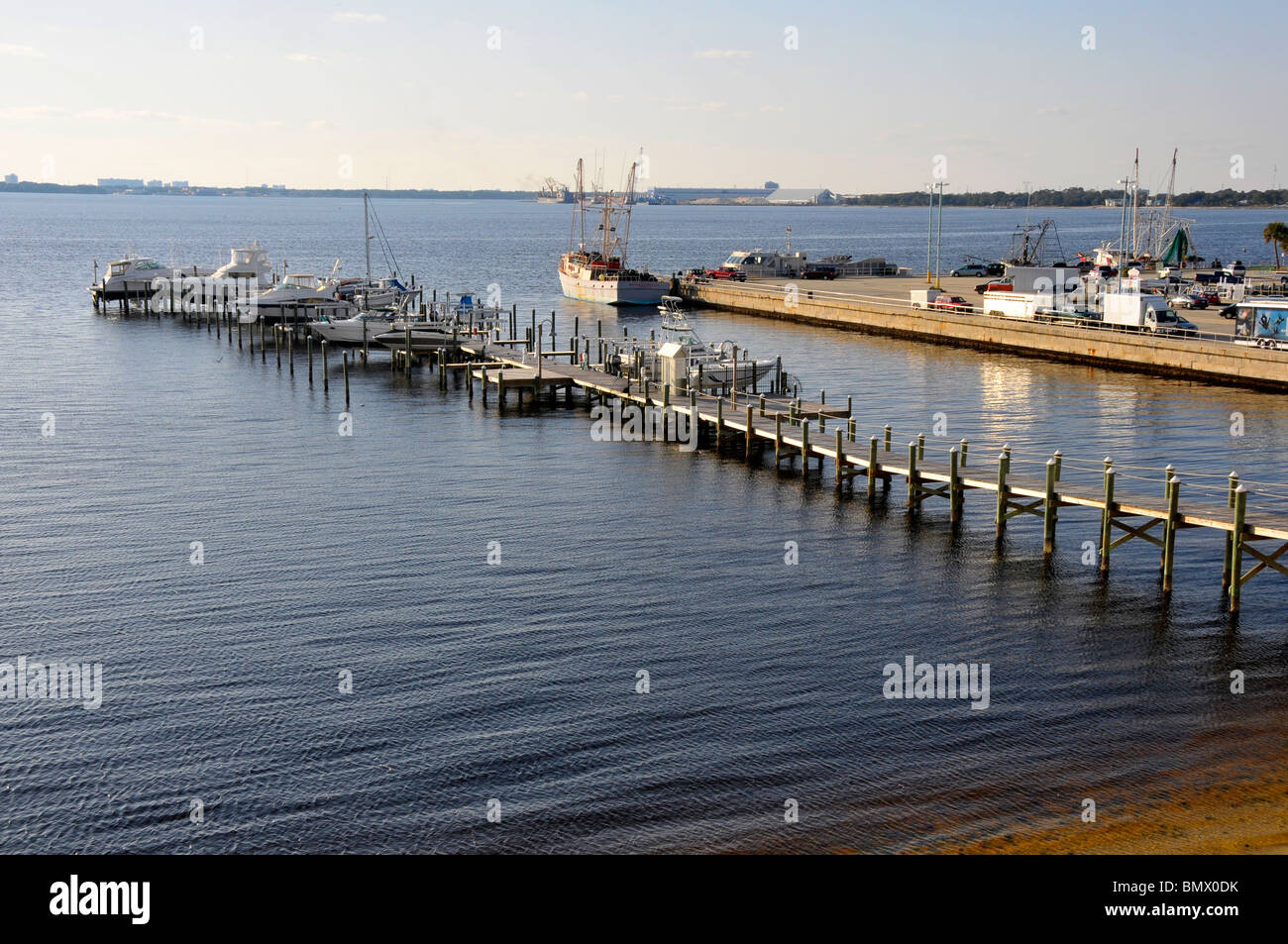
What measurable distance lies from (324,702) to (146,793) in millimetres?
4026

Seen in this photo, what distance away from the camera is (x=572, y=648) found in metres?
26.7

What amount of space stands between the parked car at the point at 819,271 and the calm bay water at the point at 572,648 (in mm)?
75726

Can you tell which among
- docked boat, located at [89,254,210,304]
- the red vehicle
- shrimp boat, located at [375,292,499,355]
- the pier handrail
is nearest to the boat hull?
the pier handrail

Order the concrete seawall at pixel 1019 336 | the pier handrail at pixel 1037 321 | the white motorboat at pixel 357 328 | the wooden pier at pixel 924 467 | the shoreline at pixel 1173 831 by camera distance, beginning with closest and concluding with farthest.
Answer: the shoreline at pixel 1173 831 < the wooden pier at pixel 924 467 < the concrete seawall at pixel 1019 336 < the pier handrail at pixel 1037 321 < the white motorboat at pixel 357 328

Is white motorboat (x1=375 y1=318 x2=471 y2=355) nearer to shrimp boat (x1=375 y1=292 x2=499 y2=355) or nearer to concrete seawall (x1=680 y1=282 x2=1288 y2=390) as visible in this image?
shrimp boat (x1=375 y1=292 x2=499 y2=355)

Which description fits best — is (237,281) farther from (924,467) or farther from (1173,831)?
(1173,831)

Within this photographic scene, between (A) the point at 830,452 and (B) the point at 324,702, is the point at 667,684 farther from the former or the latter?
(A) the point at 830,452

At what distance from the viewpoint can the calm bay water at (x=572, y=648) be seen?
20.3 m

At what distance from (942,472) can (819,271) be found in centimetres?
8886

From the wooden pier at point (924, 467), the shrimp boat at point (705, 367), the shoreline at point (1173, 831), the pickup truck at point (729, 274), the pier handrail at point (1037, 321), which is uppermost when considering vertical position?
the pickup truck at point (729, 274)

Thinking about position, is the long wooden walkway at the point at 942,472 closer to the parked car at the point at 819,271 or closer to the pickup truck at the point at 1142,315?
the pickup truck at the point at 1142,315

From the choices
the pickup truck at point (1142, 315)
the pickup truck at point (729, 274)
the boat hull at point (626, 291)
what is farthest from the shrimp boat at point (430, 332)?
the pickup truck at point (729, 274)

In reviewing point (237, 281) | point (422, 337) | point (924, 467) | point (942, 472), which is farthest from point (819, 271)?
point (942, 472)

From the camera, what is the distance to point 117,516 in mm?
36594
